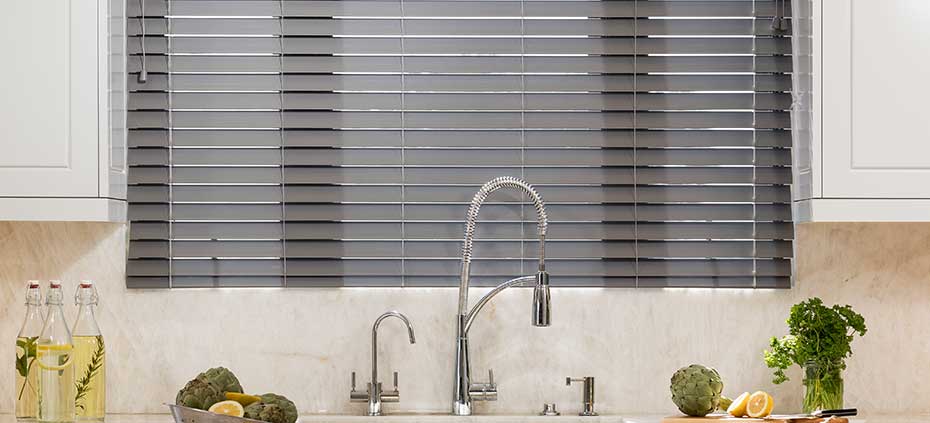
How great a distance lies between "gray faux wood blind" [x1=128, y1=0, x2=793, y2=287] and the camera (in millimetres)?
2184

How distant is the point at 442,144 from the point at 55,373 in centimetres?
102

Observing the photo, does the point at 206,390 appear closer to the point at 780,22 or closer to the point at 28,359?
the point at 28,359

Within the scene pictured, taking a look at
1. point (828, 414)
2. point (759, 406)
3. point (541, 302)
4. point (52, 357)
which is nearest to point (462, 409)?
point (541, 302)

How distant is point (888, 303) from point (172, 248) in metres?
1.79

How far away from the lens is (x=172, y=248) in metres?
2.19

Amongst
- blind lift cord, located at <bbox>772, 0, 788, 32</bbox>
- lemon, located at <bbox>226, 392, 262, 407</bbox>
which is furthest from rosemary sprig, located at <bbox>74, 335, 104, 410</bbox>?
blind lift cord, located at <bbox>772, 0, 788, 32</bbox>

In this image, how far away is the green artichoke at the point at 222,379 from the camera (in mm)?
1899

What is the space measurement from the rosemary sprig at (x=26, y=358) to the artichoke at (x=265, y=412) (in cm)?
56

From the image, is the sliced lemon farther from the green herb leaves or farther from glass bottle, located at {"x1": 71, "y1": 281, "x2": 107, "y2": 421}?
the green herb leaves

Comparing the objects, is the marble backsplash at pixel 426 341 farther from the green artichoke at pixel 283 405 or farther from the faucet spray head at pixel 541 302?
the green artichoke at pixel 283 405

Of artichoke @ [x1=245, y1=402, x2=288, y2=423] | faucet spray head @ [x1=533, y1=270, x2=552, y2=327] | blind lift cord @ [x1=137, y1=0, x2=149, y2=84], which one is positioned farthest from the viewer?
blind lift cord @ [x1=137, y1=0, x2=149, y2=84]

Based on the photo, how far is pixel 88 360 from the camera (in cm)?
203

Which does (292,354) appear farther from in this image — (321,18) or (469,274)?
(321,18)

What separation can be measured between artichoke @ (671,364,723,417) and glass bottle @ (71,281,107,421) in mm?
1305
